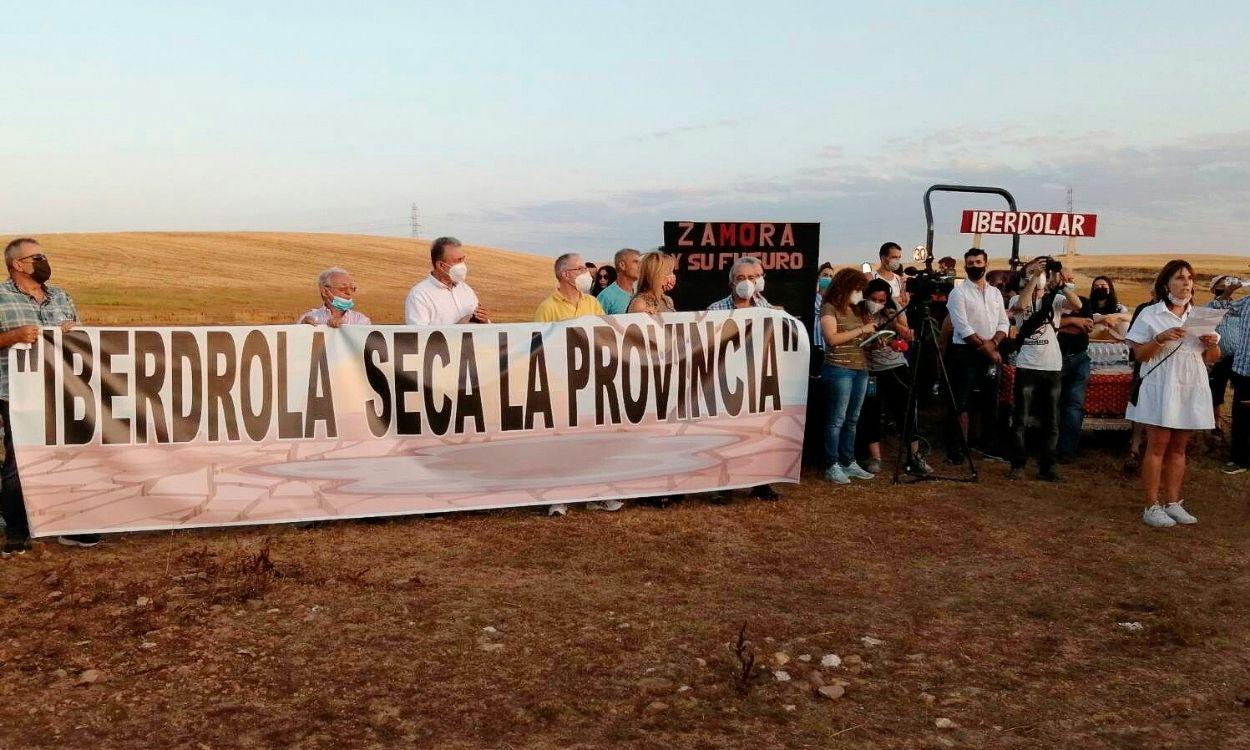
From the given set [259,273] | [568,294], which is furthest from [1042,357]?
[259,273]

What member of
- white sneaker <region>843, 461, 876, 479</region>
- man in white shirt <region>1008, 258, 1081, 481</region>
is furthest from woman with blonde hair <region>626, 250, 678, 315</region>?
man in white shirt <region>1008, 258, 1081, 481</region>

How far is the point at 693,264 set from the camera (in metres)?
10.2

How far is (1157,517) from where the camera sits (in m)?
7.03

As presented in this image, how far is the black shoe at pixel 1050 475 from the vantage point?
8598 mm

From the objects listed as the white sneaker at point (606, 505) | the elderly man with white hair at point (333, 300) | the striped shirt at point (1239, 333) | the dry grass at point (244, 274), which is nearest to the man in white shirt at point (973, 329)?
the striped shirt at point (1239, 333)

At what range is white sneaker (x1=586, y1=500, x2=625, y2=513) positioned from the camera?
7270 millimetres

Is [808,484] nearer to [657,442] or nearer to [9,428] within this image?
[657,442]

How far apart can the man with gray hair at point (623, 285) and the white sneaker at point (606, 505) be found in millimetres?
1580

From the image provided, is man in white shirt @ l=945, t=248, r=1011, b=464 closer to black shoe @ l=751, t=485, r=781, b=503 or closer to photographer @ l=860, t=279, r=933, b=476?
photographer @ l=860, t=279, r=933, b=476

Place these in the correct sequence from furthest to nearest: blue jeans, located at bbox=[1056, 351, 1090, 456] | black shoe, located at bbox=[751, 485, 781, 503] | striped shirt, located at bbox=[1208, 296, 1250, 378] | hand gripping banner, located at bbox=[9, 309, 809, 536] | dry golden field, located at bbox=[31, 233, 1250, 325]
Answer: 1. dry golden field, located at bbox=[31, 233, 1250, 325]
2. blue jeans, located at bbox=[1056, 351, 1090, 456]
3. striped shirt, located at bbox=[1208, 296, 1250, 378]
4. black shoe, located at bbox=[751, 485, 781, 503]
5. hand gripping banner, located at bbox=[9, 309, 809, 536]

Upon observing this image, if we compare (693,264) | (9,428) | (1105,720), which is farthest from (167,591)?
(693,264)

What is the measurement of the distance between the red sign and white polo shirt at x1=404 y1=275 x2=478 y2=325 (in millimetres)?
6662

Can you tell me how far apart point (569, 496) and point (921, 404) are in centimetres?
541

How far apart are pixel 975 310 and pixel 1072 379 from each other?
1.44 m
